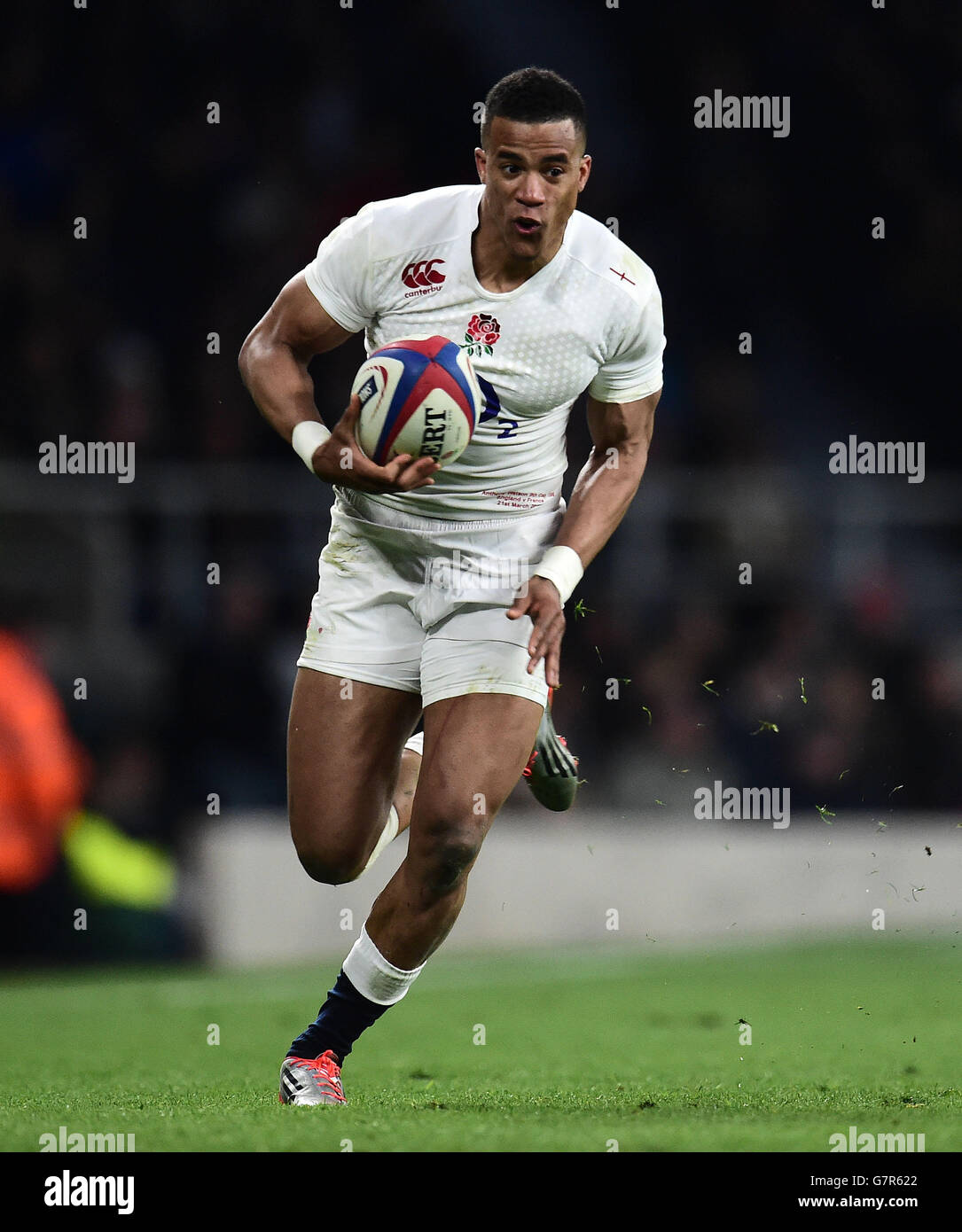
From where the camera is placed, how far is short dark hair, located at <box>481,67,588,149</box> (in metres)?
4.88

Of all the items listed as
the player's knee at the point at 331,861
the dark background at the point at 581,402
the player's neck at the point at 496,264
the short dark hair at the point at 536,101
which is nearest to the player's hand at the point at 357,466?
the player's neck at the point at 496,264

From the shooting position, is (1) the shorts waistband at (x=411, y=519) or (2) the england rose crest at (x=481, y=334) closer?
(2) the england rose crest at (x=481, y=334)

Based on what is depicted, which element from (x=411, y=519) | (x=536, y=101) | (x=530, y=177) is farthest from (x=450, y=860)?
(x=536, y=101)

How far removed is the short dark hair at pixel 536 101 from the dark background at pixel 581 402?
225 inches

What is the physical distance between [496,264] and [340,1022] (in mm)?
2262

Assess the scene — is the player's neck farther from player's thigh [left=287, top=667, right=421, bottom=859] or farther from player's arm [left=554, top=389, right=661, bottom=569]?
player's thigh [left=287, top=667, right=421, bottom=859]

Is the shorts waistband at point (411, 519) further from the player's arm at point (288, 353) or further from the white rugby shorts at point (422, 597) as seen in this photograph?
the player's arm at point (288, 353)

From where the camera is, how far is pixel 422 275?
17.1 ft

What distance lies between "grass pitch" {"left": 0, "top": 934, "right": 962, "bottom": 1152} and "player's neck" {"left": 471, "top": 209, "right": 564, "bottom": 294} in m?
2.33

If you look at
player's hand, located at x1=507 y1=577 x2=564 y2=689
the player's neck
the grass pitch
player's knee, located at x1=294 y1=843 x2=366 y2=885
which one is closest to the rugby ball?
the player's neck

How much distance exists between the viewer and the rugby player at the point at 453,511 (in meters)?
4.95

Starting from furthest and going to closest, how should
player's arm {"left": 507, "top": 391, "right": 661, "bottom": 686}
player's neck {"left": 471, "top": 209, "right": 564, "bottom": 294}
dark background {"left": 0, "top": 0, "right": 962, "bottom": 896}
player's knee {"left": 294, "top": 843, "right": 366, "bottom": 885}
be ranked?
1. dark background {"left": 0, "top": 0, "right": 962, "bottom": 896}
2. player's knee {"left": 294, "top": 843, "right": 366, "bottom": 885}
3. player's arm {"left": 507, "top": 391, "right": 661, "bottom": 686}
4. player's neck {"left": 471, "top": 209, "right": 564, "bottom": 294}

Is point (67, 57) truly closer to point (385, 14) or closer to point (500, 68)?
point (385, 14)
